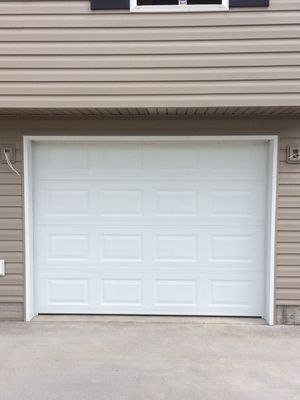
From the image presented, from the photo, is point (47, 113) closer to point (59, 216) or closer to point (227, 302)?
point (59, 216)

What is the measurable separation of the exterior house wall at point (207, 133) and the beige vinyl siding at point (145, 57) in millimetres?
622

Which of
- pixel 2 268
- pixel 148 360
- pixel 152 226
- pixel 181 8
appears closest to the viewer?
pixel 148 360

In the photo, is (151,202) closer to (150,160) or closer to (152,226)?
(152,226)

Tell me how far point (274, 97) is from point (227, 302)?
251cm

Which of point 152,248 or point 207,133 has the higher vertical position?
point 207,133

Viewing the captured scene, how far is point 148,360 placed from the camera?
3.89m

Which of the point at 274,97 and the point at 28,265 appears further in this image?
the point at 28,265

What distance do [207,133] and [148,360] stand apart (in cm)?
258

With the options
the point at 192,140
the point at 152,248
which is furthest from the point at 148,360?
the point at 192,140

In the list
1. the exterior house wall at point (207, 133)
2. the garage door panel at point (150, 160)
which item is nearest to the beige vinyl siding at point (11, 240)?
the exterior house wall at point (207, 133)

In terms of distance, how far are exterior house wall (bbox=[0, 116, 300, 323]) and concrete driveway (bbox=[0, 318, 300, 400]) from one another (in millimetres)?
585

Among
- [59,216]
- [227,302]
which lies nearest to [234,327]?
[227,302]

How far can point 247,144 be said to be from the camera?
4945 millimetres

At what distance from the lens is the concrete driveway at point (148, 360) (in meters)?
3.33
